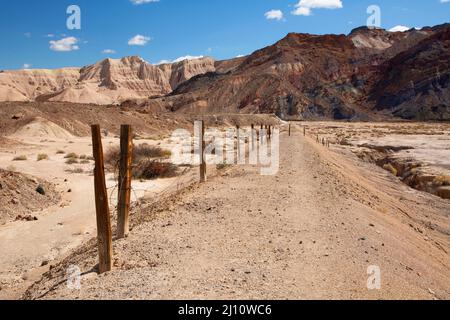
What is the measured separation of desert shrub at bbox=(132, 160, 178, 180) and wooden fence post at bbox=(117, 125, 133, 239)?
1202 centimetres

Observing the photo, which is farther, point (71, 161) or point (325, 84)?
point (325, 84)

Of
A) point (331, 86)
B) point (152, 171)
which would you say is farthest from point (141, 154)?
point (331, 86)

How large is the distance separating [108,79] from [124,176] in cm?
17175

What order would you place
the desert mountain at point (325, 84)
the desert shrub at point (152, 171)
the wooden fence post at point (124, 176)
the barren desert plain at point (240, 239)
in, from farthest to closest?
1. the desert mountain at point (325, 84)
2. the desert shrub at point (152, 171)
3. the wooden fence post at point (124, 176)
4. the barren desert plain at point (240, 239)

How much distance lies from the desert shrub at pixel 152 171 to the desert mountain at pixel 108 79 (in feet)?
410

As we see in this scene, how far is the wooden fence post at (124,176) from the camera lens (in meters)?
6.95

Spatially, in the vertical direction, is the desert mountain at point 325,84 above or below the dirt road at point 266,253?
above

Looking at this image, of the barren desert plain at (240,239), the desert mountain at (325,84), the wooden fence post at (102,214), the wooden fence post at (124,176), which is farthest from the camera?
the desert mountain at (325,84)

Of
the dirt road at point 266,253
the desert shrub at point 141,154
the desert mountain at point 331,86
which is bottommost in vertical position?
the dirt road at point 266,253

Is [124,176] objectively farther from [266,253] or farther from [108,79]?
[108,79]

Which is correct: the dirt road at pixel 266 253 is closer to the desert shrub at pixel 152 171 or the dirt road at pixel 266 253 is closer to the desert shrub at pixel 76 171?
the desert shrub at pixel 152 171

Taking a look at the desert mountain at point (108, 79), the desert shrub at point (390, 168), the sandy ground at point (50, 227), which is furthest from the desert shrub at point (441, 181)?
the desert mountain at point (108, 79)

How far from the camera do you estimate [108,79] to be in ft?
560
